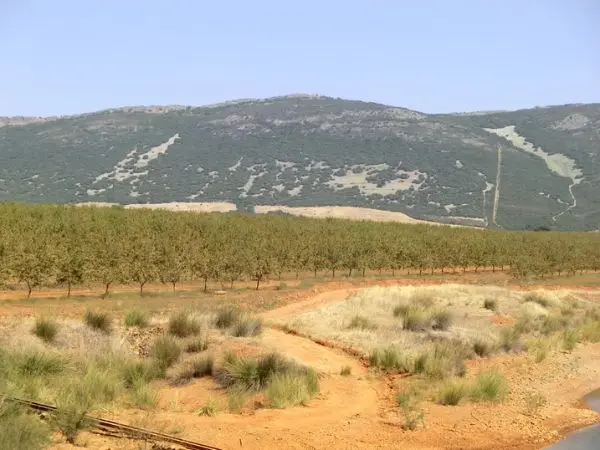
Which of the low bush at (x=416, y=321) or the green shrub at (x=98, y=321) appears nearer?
the green shrub at (x=98, y=321)

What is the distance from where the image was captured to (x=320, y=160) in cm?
14712

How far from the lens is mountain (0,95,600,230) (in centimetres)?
12294

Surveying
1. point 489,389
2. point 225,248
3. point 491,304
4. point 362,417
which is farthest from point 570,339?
point 225,248

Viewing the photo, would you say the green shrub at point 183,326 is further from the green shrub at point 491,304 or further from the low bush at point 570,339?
the green shrub at point 491,304

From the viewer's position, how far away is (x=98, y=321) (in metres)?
19.2

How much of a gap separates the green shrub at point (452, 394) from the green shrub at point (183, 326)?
7300 mm

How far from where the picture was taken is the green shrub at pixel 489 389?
53.8 ft

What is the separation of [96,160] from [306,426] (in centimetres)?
13683

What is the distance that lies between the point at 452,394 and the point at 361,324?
8.20m

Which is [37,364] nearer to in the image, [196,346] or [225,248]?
[196,346]

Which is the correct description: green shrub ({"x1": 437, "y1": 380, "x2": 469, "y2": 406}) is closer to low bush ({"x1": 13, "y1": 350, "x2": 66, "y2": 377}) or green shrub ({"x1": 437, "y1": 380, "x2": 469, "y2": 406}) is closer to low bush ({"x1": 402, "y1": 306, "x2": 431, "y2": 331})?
low bush ({"x1": 402, "y1": 306, "x2": 431, "y2": 331})

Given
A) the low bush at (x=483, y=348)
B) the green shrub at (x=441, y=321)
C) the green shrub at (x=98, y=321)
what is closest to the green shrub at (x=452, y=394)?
the low bush at (x=483, y=348)

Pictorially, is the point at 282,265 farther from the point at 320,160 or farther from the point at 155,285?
the point at 320,160

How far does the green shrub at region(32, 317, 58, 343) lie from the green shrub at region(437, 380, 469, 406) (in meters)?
9.69
